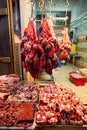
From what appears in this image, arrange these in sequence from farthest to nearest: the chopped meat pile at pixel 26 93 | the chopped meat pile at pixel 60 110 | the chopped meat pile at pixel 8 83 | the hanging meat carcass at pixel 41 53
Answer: the chopped meat pile at pixel 8 83
the chopped meat pile at pixel 26 93
the hanging meat carcass at pixel 41 53
the chopped meat pile at pixel 60 110

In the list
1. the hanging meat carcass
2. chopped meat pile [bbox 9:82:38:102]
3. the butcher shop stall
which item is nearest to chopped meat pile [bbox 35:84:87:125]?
the butcher shop stall

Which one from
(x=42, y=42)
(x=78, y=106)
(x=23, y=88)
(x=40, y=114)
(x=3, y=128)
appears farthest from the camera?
(x=23, y=88)

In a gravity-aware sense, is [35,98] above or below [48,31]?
below

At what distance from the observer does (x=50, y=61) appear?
166cm

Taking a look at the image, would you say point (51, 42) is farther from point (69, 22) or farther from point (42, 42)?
point (69, 22)

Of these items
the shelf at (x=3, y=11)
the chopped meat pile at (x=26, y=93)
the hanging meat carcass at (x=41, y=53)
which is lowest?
the chopped meat pile at (x=26, y=93)

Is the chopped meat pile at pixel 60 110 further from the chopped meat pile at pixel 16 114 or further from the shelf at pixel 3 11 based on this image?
the shelf at pixel 3 11

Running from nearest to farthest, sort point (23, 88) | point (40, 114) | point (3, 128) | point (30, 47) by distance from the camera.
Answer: point (3, 128) < point (40, 114) < point (30, 47) < point (23, 88)

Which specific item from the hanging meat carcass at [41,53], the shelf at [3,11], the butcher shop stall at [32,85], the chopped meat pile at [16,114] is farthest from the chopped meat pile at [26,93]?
the shelf at [3,11]

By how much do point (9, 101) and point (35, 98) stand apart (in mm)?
300

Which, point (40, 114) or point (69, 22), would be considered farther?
point (69, 22)

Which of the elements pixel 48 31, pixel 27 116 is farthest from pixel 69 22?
pixel 27 116

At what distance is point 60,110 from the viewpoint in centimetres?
136

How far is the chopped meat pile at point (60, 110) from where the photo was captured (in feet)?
4.17
